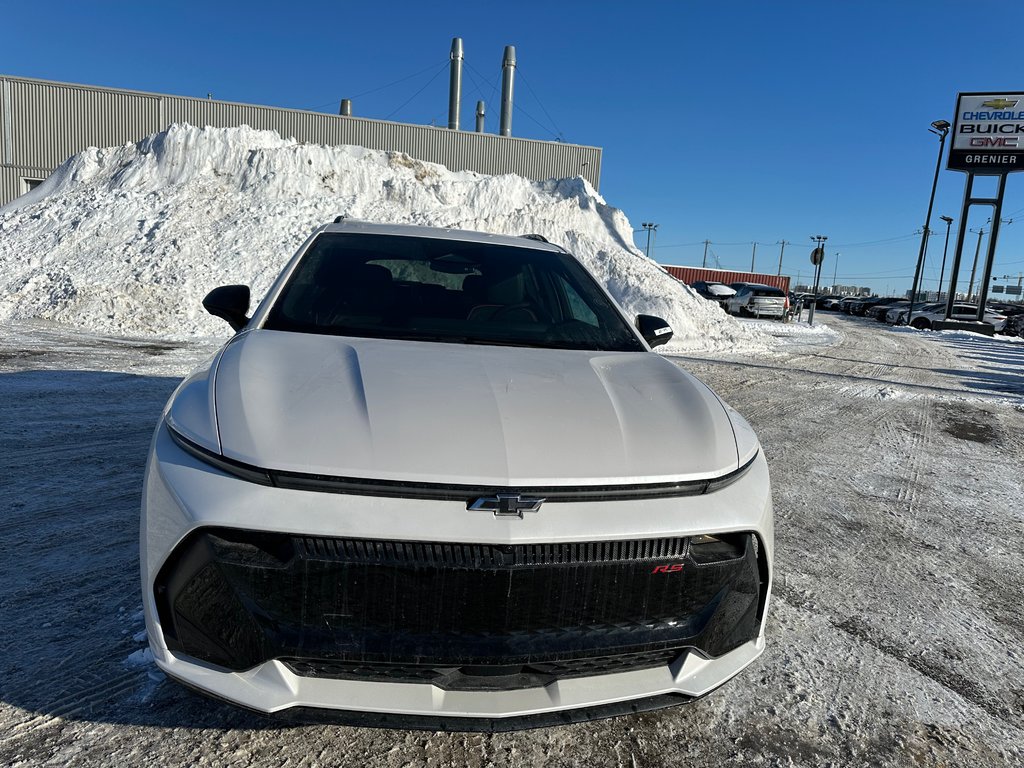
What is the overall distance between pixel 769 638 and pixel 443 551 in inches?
69.9

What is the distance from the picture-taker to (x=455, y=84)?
→ 3519 cm

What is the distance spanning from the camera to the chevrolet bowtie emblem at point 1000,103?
29.9 m

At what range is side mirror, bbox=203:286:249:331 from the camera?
2.98m

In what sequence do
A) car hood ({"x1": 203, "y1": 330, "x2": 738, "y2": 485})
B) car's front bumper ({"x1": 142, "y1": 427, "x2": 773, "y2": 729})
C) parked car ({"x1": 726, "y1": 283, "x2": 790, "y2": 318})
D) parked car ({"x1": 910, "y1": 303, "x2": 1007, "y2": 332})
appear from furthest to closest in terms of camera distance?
parked car ({"x1": 910, "y1": 303, "x2": 1007, "y2": 332}), parked car ({"x1": 726, "y1": 283, "x2": 790, "y2": 318}), car hood ({"x1": 203, "y1": 330, "x2": 738, "y2": 485}), car's front bumper ({"x1": 142, "y1": 427, "x2": 773, "y2": 729})

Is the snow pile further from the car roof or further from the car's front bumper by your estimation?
the car's front bumper

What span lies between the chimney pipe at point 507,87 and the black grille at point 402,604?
35.1 meters

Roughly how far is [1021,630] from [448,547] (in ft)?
9.32

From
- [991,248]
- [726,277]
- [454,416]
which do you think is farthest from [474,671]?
[726,277]

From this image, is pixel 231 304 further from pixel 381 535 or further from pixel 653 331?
pixel 653 331

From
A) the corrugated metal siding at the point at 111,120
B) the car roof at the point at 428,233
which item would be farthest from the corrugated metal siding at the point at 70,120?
the car roof at the point at 428,233

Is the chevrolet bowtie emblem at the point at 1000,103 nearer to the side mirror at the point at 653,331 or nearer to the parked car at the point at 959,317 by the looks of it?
the parked car at the point at 959,317

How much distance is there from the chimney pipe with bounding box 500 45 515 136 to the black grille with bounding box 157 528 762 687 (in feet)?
115

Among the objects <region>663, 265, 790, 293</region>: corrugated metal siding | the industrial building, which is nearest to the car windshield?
the industrial building

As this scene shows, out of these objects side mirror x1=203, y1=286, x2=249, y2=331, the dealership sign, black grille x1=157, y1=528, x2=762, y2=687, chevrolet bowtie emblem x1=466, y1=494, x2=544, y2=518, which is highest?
the dealership sign
